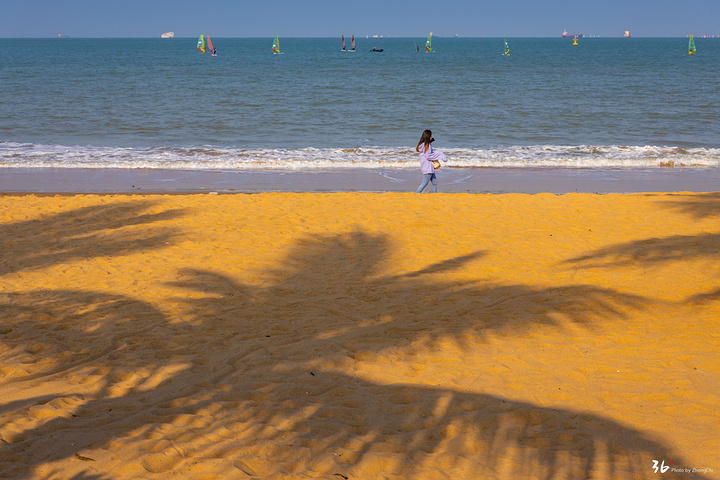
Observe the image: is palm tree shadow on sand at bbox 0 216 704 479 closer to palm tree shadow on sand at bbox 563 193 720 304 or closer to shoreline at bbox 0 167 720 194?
palm tree shadow on sand at bbox 563 193 720 304

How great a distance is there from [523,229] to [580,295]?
114 inches

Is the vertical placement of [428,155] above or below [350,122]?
below

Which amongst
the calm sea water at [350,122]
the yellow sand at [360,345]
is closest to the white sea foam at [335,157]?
the calm sea water at [350,122]

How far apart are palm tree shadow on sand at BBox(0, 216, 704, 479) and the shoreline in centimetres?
671

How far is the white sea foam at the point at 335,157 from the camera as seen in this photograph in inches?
656

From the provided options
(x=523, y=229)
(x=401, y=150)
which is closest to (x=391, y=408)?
(x=523, y=229)

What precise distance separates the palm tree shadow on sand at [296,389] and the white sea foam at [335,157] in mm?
10113

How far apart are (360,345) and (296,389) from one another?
40.0 inches

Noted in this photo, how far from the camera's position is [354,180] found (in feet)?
47.8

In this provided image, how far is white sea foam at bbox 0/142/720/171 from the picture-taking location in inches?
656

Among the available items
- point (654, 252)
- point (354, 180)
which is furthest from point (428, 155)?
point (654, 252)

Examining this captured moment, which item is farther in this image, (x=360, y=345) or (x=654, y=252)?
(x=654, y=252)
